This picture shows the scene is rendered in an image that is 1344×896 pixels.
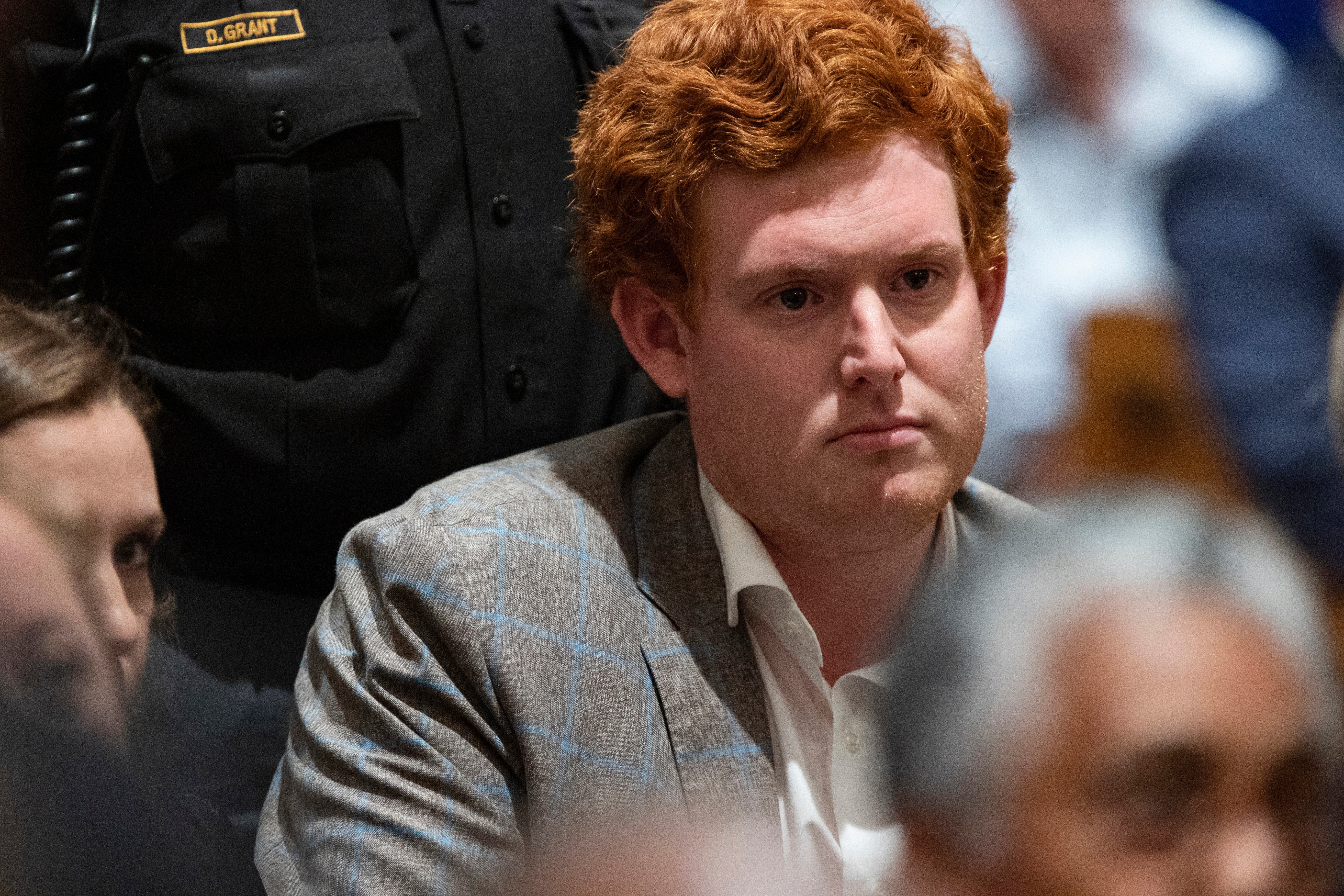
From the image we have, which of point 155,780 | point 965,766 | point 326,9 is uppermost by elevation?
point 326,9

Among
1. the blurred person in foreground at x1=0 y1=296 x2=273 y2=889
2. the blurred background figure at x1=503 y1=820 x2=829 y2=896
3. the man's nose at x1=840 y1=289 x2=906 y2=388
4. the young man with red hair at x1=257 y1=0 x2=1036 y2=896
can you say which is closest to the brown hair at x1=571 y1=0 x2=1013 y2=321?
the young man with red hair at x1=257 y1=0 x2=1036 y2=896

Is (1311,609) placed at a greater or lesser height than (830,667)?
greater

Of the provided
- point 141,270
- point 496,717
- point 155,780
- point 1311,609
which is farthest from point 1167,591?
point 141,270

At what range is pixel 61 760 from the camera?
0.40 metres

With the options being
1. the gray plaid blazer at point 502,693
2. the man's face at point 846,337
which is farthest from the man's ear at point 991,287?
the gray plaid blazer at point 502,693

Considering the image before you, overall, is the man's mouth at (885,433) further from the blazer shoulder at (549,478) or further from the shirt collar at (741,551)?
the blazer shoulder at (549,478)

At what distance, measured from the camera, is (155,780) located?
52cm

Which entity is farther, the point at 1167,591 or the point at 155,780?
the point at 155,780

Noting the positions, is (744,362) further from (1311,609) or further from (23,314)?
(1311,609)

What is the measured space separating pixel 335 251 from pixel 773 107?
1.29 feet

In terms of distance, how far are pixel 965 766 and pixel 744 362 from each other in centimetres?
62

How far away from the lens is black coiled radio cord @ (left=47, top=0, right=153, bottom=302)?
91cm

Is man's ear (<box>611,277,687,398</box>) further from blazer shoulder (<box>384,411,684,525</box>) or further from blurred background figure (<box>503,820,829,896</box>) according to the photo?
blurred background figure (<box>503,820,829,896</box>)

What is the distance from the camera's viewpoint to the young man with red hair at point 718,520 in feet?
2.65
